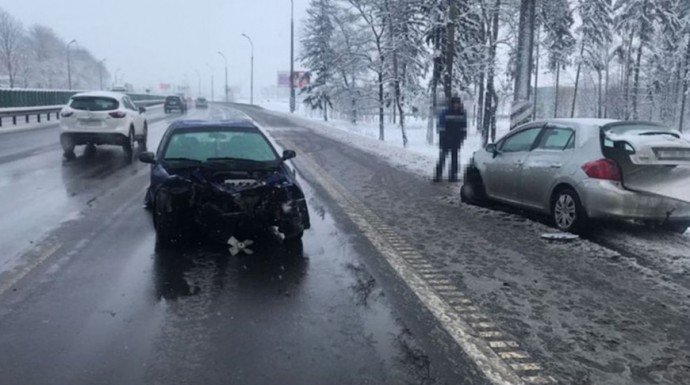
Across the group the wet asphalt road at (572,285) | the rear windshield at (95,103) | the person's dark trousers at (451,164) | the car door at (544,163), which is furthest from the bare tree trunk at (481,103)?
the wet asphalt road at (572,285)

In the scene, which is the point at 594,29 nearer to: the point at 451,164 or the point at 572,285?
the point at 451,164

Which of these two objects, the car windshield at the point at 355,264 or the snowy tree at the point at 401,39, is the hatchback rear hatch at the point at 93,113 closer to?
the car windshield at the point at 355,264

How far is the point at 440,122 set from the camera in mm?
12594

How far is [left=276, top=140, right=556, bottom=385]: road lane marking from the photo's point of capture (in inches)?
140

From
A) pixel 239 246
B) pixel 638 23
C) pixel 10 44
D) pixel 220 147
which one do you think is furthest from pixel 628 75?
pixel 10 44

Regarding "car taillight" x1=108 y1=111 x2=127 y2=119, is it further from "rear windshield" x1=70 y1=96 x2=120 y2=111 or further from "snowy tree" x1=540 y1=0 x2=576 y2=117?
"snowy tree" x1=540 y1=0 x2=576 y2=117

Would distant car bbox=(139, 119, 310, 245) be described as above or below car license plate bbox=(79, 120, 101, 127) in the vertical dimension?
below

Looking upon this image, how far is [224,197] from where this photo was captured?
6.02 meters

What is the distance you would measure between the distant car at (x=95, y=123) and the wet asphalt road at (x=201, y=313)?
29.3ft

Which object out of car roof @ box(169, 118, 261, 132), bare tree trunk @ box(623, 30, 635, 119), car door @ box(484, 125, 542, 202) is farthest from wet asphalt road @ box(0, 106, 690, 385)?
bare tree trunk @ box(623, 30, 635, 119)

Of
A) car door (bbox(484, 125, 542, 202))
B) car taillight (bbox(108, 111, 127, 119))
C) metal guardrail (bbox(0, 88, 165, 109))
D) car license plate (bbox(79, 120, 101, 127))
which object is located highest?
metal guardrail (bbox(0, 88, 165, 109))

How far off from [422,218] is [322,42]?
45.7m

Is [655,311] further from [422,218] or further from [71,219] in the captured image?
[71,219]

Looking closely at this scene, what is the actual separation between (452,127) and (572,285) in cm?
753
